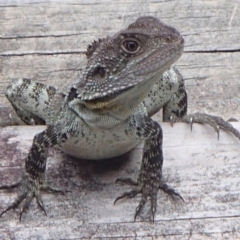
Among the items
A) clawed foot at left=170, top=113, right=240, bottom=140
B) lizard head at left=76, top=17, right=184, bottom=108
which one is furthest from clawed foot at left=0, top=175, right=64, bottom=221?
clawed foot at left=170, top=113, right=240, bottom=140

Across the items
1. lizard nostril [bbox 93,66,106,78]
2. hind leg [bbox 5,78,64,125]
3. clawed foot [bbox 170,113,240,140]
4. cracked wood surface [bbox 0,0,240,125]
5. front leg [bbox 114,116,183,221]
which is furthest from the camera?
cracked wood surface [bbox 0,0,240,125]

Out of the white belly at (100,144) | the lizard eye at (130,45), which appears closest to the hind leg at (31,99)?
the white belly at (100,144)

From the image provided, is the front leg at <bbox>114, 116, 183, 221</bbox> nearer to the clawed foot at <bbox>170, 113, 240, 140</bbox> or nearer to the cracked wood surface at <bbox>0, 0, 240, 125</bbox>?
the clawed foot at <bbox>170, 113, 240, 140</bbox>

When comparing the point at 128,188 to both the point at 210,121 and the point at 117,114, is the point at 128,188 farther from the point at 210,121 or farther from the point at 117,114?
the point at 210,121

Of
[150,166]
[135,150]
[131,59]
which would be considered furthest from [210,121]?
[131,59]

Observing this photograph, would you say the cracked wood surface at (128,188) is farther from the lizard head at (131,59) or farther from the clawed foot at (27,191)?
the lizard head at (131,59)

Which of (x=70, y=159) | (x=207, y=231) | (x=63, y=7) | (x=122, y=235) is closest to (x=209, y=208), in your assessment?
(x=207, y=231)
